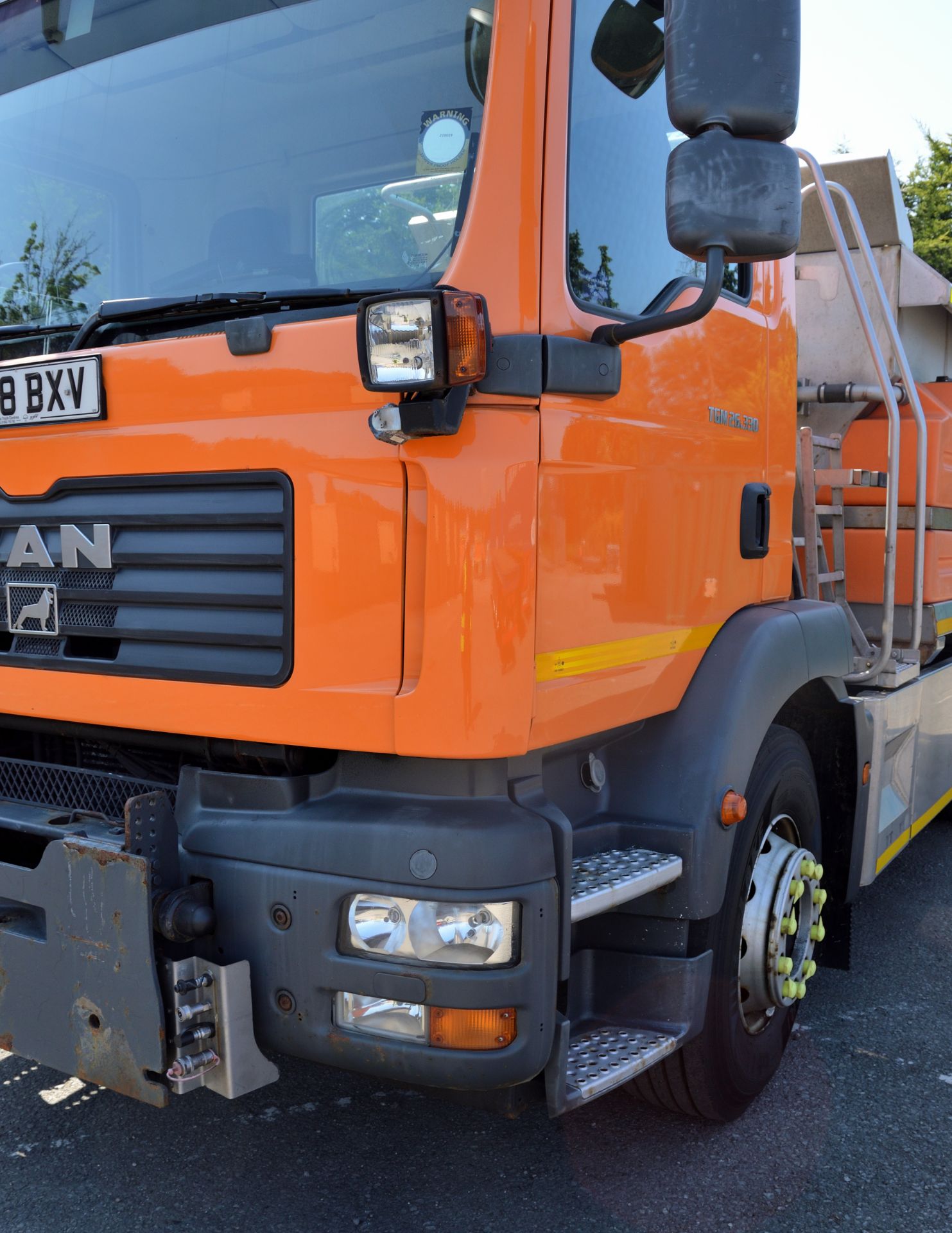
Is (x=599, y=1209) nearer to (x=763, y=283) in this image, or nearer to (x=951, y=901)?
(x=763, y=283)

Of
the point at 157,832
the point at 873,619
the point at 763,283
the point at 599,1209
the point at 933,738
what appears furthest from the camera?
the point at 933,738

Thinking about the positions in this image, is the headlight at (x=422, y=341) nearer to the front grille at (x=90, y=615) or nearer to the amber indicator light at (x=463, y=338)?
the amber indicator light at (x=463, y=338)

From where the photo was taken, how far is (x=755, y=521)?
2.98 m

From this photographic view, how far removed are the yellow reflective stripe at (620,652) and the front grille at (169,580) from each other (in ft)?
1.62

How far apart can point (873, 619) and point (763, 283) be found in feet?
5.28

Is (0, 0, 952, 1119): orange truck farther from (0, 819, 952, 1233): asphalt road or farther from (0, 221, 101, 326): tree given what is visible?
(0, 819, 952, 1233): asphalt road

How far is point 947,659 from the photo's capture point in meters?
4.80

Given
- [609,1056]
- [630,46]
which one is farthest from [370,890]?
[630,46]

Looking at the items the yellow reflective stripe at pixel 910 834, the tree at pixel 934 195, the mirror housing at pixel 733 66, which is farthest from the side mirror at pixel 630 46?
the tree at pixel 934 195

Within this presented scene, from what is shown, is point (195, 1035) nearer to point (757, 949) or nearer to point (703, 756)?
point (703, 756)

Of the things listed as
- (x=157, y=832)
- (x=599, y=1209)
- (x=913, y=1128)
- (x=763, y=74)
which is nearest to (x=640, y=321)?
(x=763, y=74)

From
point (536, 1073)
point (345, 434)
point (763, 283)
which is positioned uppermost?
point (763, 283)

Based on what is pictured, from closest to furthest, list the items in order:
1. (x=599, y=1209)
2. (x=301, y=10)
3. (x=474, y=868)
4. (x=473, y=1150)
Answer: (x=474, y=868), (x=301, y=10), (x=599, y=1209), (x=473, y=1150)

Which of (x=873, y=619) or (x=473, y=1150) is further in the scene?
(x=873, y=619)
